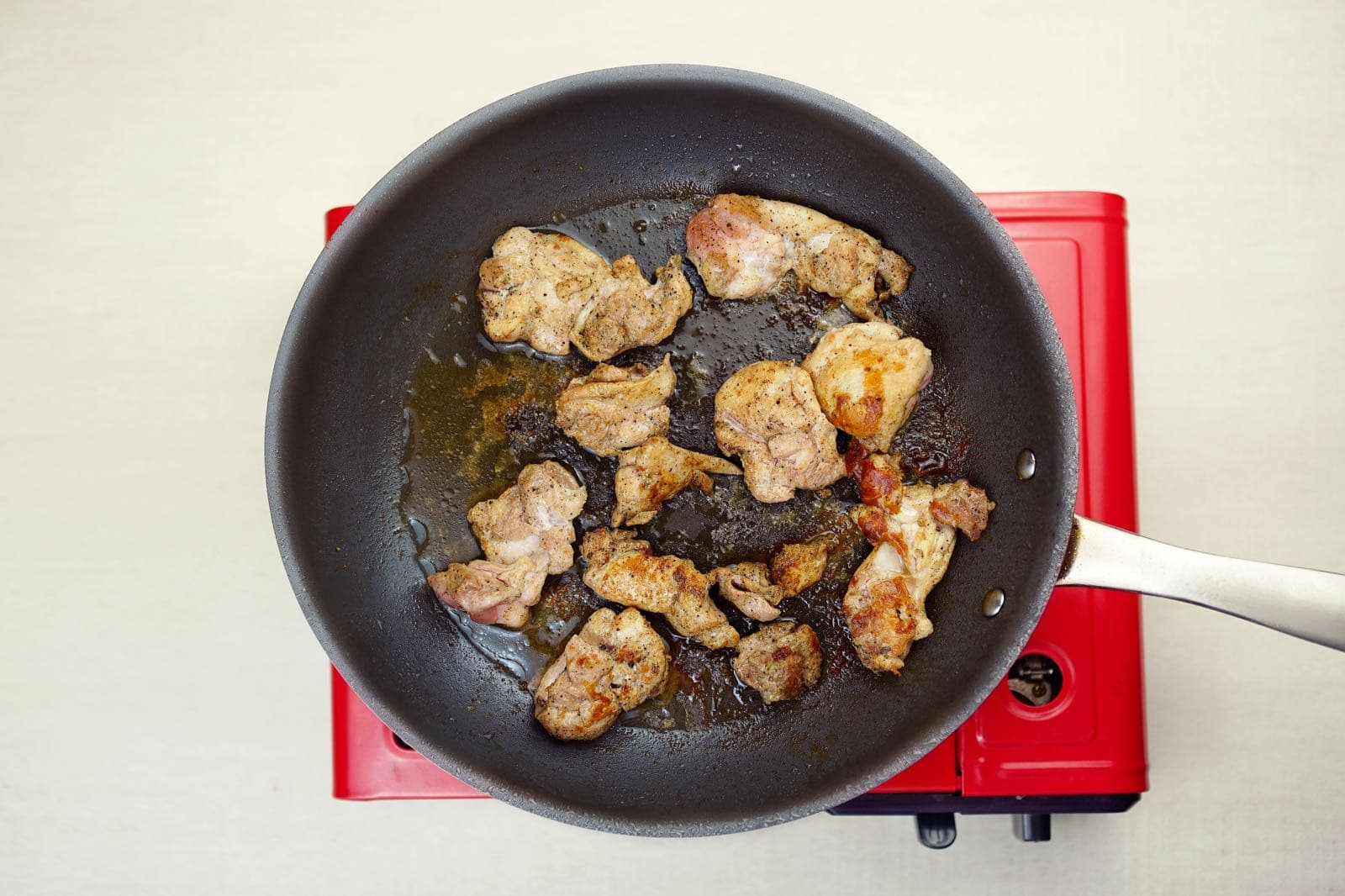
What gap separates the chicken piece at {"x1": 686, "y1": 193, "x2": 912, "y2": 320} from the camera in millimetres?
1921

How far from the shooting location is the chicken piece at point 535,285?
1.96 meters

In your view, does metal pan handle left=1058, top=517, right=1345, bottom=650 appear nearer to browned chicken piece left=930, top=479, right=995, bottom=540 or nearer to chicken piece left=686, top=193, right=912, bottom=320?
browned chicken piece left=930, top=479, right=995, bottom=540

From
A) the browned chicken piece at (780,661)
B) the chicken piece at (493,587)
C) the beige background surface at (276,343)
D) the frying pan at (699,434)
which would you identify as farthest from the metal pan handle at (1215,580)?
the chicken piece at (493,587)

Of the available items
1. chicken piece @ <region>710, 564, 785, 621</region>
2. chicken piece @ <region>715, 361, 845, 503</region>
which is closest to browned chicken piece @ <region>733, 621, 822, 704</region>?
chicken piece @ <region>710, 564, 785, 621</region>

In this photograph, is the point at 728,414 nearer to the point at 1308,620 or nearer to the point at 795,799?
the point at 795,799

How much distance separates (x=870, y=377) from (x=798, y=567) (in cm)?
44

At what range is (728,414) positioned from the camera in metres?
1.91

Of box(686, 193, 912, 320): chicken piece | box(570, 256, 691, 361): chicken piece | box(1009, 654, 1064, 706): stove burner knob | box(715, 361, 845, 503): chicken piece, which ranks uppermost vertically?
box(686, 193, 912, 320): chicken piece

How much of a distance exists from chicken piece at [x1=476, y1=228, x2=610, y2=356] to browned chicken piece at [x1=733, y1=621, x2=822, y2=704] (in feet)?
2.65

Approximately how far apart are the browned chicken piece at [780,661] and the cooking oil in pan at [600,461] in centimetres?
7

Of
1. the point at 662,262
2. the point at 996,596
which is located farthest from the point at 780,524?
the point at 662,262

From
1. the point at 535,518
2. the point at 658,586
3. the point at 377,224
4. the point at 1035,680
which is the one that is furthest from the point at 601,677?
the point at 377,224

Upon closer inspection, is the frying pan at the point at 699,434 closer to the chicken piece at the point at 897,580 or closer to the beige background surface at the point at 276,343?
the chicken piece at the point at 897,580

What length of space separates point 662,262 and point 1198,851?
205cm
